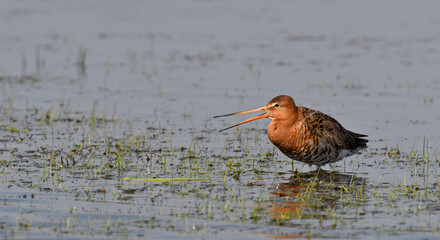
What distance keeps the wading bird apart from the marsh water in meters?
0.29

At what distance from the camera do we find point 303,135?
34.4ft

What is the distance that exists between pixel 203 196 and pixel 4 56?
11918mm

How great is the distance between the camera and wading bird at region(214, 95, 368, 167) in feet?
34.2

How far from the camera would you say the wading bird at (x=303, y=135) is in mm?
10438

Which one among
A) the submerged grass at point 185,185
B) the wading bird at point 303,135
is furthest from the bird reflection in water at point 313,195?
the wading bird at point 303,135

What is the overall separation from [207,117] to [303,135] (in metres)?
3.91

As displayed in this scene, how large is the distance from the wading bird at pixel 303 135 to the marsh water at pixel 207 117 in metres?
0.29

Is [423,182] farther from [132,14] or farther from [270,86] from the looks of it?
→ [132,14]

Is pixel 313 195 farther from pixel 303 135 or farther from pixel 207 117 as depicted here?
pixel 207 117

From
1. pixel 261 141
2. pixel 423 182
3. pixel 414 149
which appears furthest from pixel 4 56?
pixel 423 182

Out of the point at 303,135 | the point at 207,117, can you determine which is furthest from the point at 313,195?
the point at 207,117

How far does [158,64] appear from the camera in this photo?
1891cm

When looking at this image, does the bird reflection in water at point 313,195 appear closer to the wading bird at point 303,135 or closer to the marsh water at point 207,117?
the marsh water at point 207,117

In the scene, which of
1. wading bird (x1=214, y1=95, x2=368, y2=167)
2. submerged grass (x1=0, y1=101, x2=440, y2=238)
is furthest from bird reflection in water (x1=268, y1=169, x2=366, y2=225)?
wading bird (x1=214, y1=95, x2=368, y2=167)
